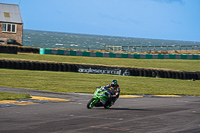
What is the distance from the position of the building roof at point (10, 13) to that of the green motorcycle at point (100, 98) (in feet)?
160

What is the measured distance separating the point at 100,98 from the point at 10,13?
51.1 m

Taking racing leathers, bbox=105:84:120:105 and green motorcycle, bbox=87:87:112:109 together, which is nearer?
green motorcycle, bbox=87:87:112:109

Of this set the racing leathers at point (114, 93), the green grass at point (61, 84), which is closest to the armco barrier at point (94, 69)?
the green grass at point (61, 84)

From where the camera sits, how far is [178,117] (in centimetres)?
1191

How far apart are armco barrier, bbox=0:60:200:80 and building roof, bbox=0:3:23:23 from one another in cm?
3227

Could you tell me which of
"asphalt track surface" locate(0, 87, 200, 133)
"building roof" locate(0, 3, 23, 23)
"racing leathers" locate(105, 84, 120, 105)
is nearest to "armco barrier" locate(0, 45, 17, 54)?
"building roof" locate(0, 3, 23, 23)

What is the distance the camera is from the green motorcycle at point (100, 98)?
1296 cm

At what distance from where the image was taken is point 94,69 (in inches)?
1196

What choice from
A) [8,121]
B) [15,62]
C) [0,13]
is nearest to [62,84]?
[15,62]

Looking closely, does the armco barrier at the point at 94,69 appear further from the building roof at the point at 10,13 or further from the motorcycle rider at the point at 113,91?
the building roof at the point at 10,13

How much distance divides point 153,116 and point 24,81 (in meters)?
12.4

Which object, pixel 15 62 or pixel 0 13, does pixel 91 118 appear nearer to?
pixel 15 62

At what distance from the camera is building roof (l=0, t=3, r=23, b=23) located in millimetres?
59044

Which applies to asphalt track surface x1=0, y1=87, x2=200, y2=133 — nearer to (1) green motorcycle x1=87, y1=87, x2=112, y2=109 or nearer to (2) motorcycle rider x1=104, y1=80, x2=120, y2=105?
(1) green motorcycle x1=87, y1=87, x2=112, y2=109
